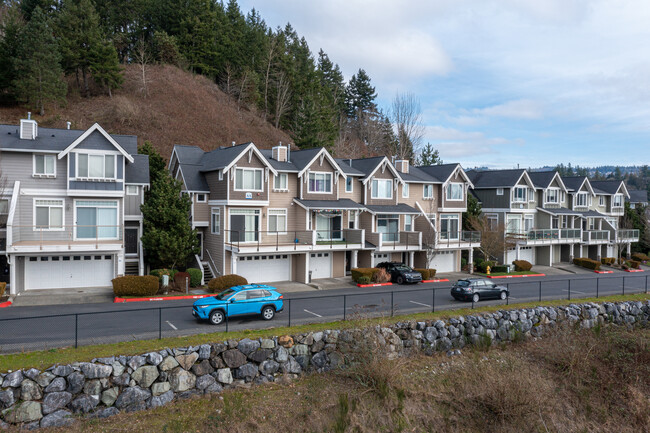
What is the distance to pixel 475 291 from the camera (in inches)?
1128

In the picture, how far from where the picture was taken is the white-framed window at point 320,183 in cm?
3681

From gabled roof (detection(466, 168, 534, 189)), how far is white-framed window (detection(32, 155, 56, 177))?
4082 centimetres

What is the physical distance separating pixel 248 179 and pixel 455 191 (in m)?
21.2

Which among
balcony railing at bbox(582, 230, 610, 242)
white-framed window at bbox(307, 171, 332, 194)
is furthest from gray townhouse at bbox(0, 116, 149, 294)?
balcony railing at bbox(582, 230, 610, 242)

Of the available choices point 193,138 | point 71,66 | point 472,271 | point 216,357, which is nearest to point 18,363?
point 216,357

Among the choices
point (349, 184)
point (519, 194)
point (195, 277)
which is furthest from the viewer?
point (519, 194)

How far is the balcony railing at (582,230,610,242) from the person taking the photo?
2067 inches

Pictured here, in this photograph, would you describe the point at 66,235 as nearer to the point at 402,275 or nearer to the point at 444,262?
the point at 402,275

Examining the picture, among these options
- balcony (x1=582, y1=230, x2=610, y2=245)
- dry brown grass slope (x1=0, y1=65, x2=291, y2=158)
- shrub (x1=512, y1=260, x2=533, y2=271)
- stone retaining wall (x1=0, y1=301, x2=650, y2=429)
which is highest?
dry brown grass slope (x1=0, y1=65, x2=291, y2=158)

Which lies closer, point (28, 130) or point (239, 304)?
point (239, 304)

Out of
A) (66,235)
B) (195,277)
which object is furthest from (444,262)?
(66,235)

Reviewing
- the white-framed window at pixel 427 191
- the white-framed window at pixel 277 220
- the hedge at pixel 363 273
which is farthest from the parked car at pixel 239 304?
the white-framed window at pixel 427 191

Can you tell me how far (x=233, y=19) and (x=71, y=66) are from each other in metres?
31.7

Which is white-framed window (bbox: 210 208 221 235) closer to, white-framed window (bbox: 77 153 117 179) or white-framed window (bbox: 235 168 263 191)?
white-framed window (bbox: 235 168 263 191)
